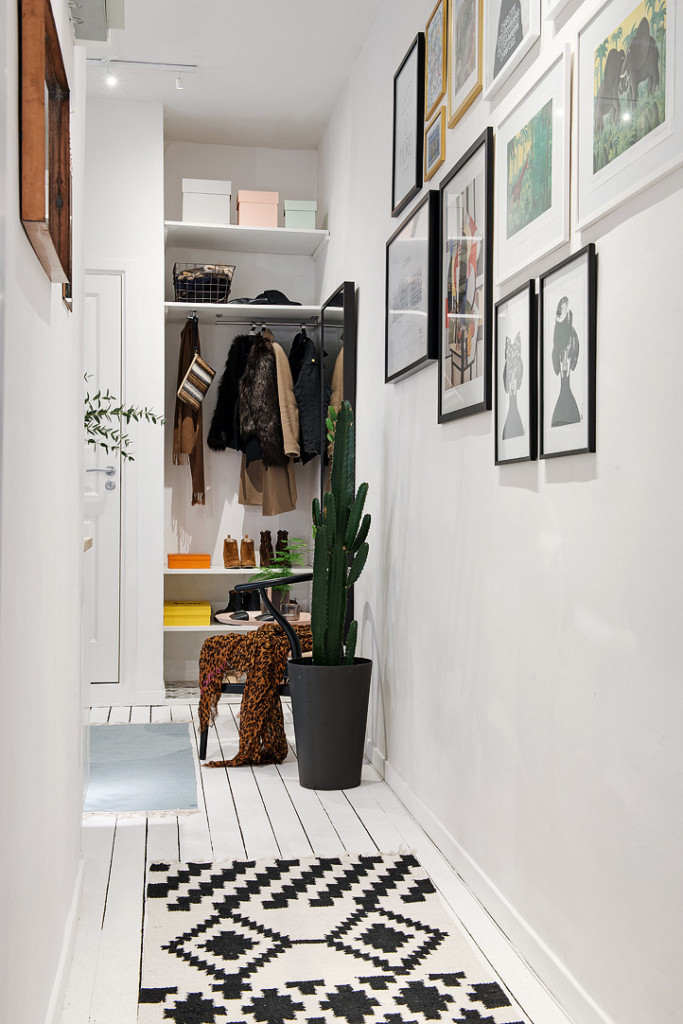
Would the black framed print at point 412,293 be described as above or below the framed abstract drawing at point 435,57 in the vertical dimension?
below

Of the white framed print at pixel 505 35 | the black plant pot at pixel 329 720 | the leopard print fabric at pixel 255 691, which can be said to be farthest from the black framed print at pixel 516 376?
the leopard print fabric at pixel 255 691

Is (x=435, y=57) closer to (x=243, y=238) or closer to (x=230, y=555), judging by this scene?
(x=243, y=238)

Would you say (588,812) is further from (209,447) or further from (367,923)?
(209,447)

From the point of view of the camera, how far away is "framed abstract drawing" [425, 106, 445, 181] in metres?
2.86

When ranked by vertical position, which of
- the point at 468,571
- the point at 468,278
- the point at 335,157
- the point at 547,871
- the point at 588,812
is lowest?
the point at 547,871

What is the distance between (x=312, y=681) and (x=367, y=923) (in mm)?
1065

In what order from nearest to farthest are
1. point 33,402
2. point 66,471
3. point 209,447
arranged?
point 33,402, point 66,471, point 209,447

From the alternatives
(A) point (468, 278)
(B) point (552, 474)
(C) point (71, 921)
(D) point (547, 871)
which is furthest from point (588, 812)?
(A) point (468, 278)

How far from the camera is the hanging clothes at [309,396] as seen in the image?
4918 mm

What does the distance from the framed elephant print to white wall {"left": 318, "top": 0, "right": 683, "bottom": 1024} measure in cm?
5

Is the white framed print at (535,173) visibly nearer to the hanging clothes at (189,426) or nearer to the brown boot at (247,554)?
the hanging clothes at (189,426)

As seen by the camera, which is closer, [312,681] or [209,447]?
[312,681]

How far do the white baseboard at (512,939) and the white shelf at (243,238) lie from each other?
3.19 meters

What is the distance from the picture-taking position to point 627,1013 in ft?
5.31
